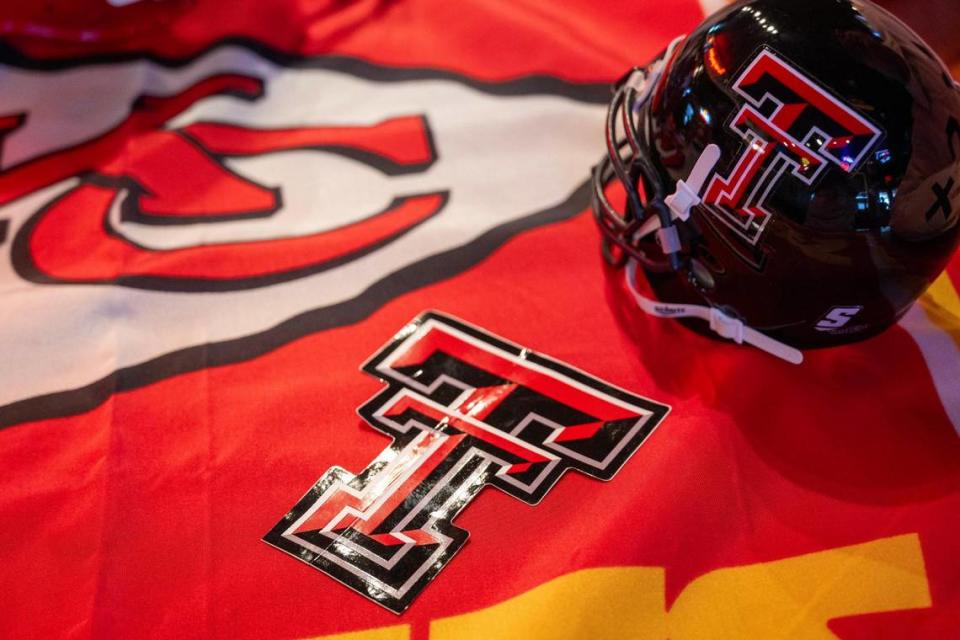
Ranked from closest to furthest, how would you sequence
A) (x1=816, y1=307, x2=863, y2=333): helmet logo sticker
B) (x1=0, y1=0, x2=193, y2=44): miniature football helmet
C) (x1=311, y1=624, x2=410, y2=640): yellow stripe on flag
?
1. (x1=311, y1=624, x2=410, y2=640): yellow stripe on flag
2. (x1=816, y1=307, x2=863, y2=333): helmet logo sticker
3. (x1=0, y1=0, x2=193, y2=44): miniature football helmet

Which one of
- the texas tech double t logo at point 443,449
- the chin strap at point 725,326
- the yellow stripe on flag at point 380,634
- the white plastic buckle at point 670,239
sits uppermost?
the white plastic buckle at point 670,239

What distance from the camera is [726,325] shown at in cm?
105

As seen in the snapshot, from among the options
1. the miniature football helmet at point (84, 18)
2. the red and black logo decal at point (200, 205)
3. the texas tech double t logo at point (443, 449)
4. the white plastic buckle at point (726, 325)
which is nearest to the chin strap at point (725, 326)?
the white plastic buckle at point (726, 325)

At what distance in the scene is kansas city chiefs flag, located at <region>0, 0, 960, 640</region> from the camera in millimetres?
903

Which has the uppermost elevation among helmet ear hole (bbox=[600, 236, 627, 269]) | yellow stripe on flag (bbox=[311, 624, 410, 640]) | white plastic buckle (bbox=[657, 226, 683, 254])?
white plastic buckle (bbox=[657, 226, 683, 254])

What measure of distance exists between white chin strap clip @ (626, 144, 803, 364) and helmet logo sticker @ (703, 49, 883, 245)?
3 cm

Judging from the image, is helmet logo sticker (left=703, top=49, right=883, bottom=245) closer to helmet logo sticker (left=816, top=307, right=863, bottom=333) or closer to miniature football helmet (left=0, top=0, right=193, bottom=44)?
helmet logo sticker (left=816, top=307, right=863, bottom=333)

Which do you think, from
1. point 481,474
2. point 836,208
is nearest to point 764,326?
point 836,208

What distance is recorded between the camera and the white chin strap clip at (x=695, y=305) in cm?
98

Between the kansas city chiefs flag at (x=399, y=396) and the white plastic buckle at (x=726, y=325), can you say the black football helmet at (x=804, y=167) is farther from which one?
the kansas city chiefs flag at (x=399, y=396)

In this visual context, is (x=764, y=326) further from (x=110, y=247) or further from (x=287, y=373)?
(x=110, y=247)

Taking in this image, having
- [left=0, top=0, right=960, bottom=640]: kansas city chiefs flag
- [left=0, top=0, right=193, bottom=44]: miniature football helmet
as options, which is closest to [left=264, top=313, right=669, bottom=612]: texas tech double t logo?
[left=0, top=0, right=960, bottom=640]: kansas city chiefs flag

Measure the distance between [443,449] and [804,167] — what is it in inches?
17.5

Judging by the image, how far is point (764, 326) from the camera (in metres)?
1.04
